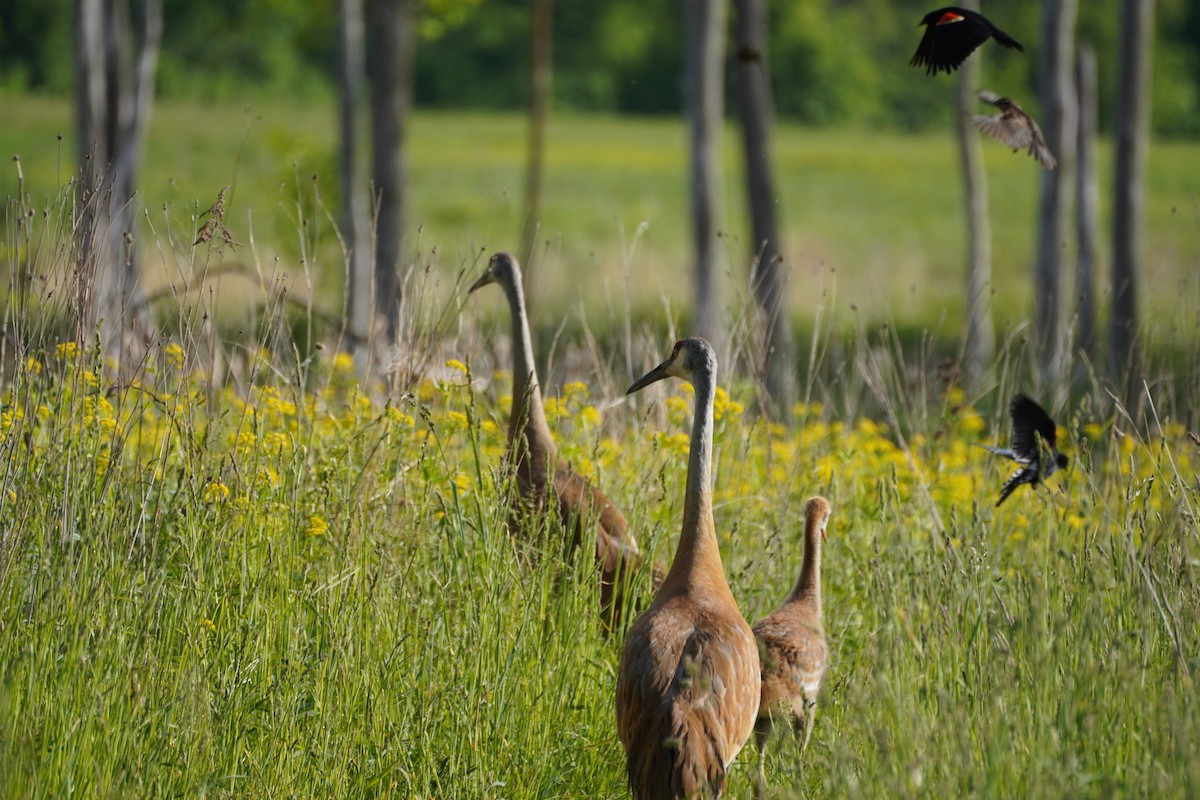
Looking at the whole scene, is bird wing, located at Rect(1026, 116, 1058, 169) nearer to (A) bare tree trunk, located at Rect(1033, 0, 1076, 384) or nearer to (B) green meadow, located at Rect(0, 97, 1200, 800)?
(B) green meadow, located at Rect(0, 97, 1200, 800)

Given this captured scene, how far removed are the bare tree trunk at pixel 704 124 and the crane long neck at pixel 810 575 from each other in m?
7.56

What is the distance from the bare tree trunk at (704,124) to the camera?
41.7 ft

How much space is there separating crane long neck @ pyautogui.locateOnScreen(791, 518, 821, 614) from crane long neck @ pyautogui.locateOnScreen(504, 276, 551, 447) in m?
1.02

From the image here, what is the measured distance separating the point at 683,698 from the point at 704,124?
992cm

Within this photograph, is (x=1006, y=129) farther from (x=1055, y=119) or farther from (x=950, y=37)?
(x=1055, y=119)

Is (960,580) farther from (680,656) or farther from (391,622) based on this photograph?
(391,622)

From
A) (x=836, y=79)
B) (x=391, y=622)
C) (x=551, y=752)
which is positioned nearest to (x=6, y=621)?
(x=391, y=622)

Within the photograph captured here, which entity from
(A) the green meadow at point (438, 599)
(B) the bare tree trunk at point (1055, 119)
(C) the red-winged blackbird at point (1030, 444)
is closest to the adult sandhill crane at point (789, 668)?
(A) the green meadow at point (438, 599)

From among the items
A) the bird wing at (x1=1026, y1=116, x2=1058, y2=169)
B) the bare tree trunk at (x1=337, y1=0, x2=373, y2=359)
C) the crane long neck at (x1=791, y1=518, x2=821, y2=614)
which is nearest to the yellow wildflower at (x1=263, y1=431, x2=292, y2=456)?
the crane long neck at (x1=791, y1=518, x2=821, y2=614)

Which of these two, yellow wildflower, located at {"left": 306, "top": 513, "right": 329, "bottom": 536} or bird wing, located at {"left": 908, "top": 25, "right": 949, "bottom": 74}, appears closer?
yellow wildflower, located at {"left": 306, "top": 513, "right": 329, "bottom": 536}

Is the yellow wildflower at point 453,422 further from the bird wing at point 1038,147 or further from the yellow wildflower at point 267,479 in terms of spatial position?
the bird wing at point 1038,147

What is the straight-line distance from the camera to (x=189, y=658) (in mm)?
3859

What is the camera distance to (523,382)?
540cm

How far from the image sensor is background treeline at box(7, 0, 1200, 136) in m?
48.2
